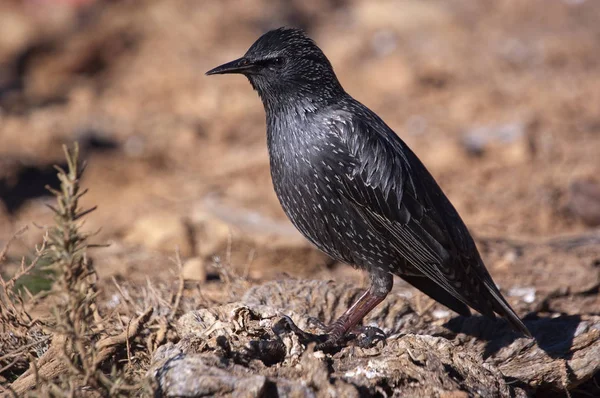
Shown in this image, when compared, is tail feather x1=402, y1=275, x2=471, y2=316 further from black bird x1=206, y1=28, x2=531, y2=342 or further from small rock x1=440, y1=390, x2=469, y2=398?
small rock x1=440, y1=390, x2=469, y2=398

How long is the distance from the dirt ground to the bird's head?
109 centimetres

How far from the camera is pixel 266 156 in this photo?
9570 millimetres

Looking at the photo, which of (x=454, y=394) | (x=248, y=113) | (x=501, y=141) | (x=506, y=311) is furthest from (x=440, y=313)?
(x=248, y=113)

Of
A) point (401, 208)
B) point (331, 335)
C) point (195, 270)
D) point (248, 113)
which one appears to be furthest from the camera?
point (248, 113)

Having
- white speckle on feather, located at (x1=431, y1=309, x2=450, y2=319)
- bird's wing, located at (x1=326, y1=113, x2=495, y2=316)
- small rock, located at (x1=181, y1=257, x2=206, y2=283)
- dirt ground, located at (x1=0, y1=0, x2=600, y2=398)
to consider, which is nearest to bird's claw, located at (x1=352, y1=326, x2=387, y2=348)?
dirt ground, located at (x1=0, y1=0, x2=600, y2=398)

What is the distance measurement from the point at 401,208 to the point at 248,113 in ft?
22.5

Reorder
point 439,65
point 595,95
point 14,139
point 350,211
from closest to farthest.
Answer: point 350,211, point 14,139, point 595,95, point 439,65

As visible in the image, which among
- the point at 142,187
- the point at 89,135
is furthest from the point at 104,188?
the point at 89,135

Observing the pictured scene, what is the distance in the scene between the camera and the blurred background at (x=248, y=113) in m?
7.29

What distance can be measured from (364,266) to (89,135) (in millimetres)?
6406

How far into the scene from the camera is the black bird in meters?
4.27

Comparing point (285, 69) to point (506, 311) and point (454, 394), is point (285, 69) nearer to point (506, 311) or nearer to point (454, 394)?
point (506, 311)

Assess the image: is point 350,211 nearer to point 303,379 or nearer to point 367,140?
point 367,140

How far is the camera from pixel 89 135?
992 centimetres
